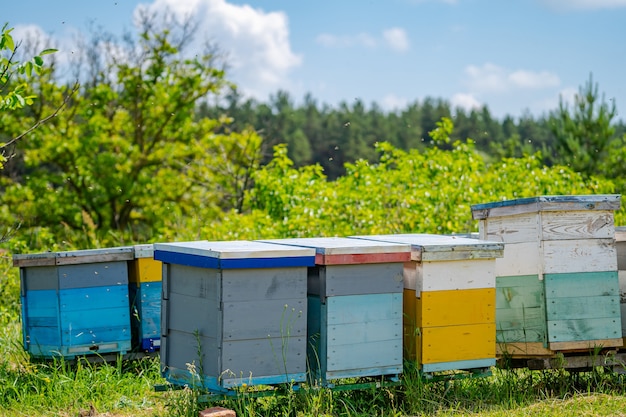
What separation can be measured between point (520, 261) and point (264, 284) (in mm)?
2082

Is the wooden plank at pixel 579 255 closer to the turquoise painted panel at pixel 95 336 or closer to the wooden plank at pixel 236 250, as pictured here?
the wooden plank at pixel 236 250

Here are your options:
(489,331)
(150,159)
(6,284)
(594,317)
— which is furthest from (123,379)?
(150,159)

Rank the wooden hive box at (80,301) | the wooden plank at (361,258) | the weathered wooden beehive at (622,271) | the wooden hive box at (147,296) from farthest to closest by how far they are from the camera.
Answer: the wooden hive box at (147,296) < the wooden hive box at (80,301) < the weathered wooden beehive at (622,271) < the wooden plank at (361,258)

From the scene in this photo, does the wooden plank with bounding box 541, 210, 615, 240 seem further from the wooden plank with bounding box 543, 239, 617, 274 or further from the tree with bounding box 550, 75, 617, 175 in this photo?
the tree with bounding box 550, 75, 617, 175

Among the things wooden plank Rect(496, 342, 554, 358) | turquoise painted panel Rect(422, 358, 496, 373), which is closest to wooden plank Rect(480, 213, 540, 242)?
wooden plank Rect(496, 342, 554, 358)

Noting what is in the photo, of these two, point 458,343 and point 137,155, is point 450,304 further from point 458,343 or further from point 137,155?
point 137,155

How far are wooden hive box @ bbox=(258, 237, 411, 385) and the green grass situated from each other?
230 mm

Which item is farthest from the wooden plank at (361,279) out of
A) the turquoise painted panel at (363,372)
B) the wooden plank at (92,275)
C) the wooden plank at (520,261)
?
the wooden plank at (92,275)

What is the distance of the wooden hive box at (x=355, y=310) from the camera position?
4.77 meters

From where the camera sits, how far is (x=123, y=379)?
587cm

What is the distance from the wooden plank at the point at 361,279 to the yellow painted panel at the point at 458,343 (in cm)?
41

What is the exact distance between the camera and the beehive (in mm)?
5027

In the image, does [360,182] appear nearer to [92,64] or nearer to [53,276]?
[53,276]

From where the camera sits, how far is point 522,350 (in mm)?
5602
